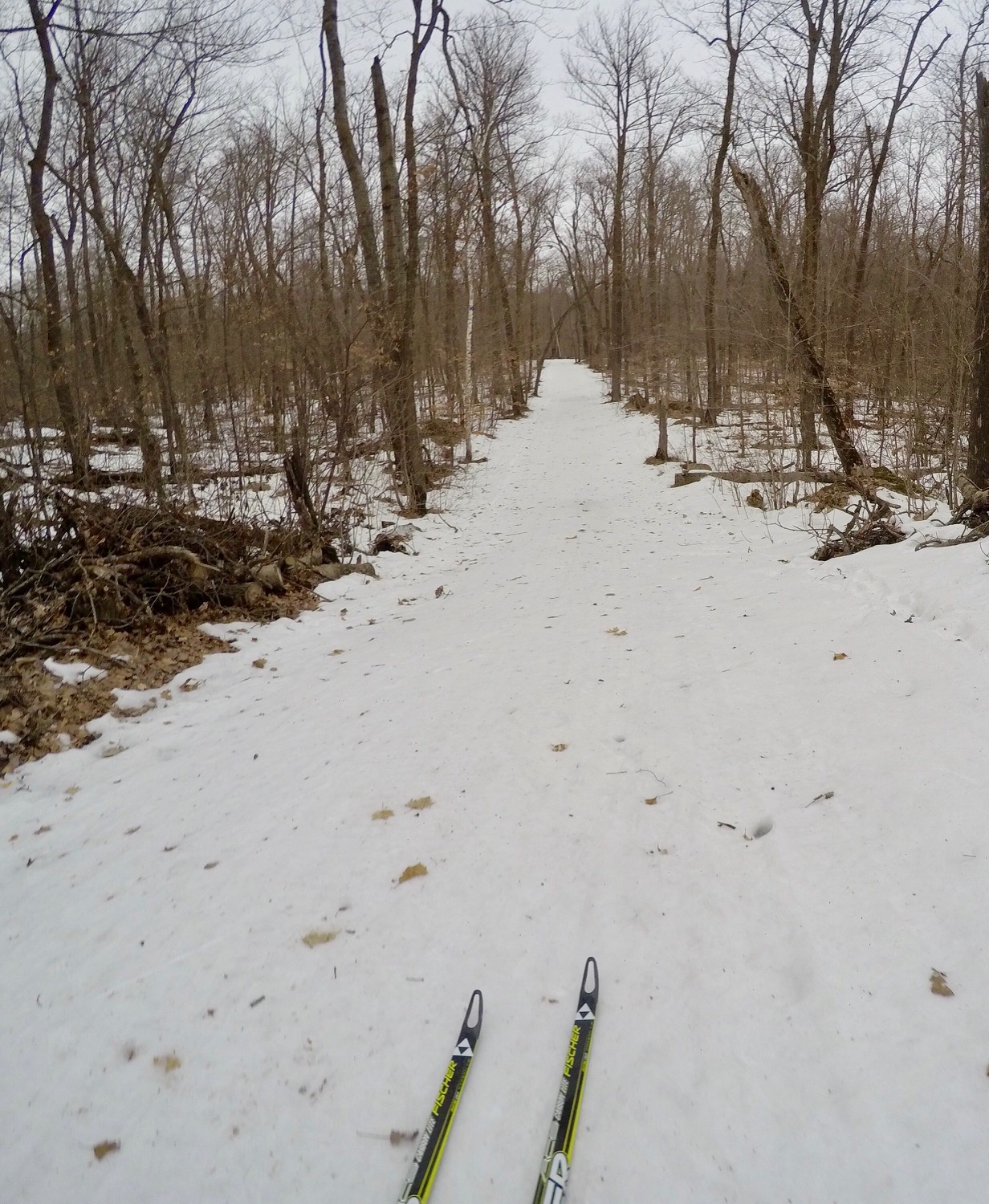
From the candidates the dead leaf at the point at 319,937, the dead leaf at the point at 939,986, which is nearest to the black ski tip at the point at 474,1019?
the dead leaf at the point at 319,937

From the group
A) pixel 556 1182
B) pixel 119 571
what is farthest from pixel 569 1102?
pixel 119 571

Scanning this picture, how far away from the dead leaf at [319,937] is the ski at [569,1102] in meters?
0.97

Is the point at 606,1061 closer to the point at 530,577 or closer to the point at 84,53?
the point at 530,577

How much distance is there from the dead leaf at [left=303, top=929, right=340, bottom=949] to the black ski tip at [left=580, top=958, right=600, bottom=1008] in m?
0.96

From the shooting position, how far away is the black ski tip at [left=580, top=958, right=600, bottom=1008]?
2.30 meters

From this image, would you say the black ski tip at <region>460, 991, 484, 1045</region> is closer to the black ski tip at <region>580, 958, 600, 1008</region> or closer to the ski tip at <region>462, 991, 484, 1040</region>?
the ski tip at <region>462, 991, 484, 1040</region>

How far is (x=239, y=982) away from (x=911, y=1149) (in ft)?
6.87

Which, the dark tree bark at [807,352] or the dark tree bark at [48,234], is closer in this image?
the dark tree bark at [48,234]

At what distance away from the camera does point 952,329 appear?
8.62 m

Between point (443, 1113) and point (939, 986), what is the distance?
1556mm

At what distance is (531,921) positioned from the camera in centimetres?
267

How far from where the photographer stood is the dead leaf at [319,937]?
2631 mm

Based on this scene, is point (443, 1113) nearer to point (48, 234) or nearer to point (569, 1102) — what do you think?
point (569, 1102)

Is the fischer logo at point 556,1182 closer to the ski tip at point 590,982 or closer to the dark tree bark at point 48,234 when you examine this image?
the ski tip at point 590,982
